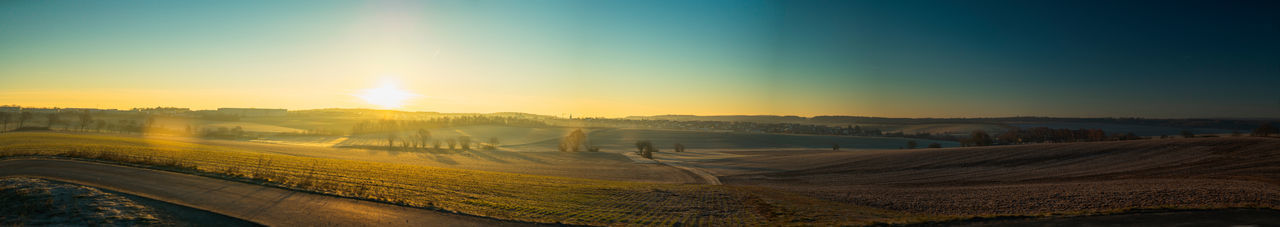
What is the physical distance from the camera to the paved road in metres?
12.7

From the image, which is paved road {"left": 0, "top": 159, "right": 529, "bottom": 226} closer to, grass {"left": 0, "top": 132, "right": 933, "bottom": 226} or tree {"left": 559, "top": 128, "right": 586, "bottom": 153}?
grass {"left": 0, "top": 132, "right": 933, "bottom": 226}

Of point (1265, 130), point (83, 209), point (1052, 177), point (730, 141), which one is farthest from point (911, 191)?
point (730, 141)

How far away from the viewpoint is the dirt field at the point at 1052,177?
49.7 ft

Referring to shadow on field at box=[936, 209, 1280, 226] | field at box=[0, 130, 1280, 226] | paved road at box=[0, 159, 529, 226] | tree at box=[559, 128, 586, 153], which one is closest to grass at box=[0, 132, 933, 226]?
field at box=[0, 130, 1280, 226]

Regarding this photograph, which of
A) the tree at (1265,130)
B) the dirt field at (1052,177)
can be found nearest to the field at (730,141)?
the tree at (1265,130)

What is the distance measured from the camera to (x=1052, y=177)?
79.0 ft

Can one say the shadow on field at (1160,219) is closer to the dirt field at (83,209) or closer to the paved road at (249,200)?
the paved road at (249,200)

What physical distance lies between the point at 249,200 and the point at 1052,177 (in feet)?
109

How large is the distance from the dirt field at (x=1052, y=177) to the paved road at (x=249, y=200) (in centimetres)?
1631

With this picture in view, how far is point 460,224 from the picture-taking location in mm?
12867

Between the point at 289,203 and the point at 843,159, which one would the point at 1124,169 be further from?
the point at 289,203

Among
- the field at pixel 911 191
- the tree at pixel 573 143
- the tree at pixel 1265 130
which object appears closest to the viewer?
the field at pixel 911 191

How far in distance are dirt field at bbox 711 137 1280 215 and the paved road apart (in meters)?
16.3

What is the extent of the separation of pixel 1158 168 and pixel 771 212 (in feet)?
69.7
